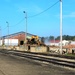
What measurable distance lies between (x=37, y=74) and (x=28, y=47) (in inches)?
2667

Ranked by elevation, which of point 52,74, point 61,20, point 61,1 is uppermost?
point 61,1

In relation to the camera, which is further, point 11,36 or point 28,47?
point 11,36

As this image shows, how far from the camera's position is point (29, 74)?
54.8 ft

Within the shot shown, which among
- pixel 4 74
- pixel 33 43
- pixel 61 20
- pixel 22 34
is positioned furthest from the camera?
pixel 22 34

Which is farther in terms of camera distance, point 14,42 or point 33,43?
point 14,42

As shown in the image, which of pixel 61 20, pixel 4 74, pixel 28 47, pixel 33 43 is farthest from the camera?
pixel 33 43

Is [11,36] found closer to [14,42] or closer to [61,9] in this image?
[14,42]

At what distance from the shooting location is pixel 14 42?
14225 cm

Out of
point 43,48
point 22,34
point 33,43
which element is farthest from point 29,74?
point 22,34

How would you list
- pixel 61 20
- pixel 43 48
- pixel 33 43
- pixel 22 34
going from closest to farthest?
pixel 61 20, pixel 43 48, pixel 33 43, pixel 22 34

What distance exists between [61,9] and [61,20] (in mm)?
1912

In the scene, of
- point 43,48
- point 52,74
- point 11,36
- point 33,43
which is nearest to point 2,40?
point 11,36

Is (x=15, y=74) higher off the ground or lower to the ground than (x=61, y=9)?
lower

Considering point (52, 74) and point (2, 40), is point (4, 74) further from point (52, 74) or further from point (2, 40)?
point (2, 40)
